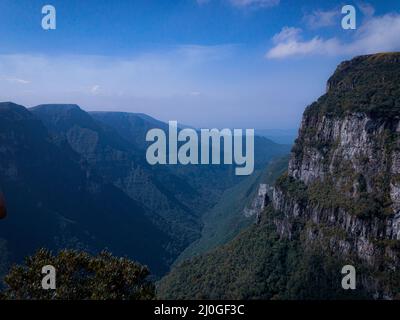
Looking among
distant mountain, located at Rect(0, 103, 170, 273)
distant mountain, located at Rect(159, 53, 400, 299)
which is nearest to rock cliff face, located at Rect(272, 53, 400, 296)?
distant mountain, located at Rect(159, 53, 400, 299)

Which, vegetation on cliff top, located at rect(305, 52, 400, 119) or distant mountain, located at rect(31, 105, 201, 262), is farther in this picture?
distant mountain, located at rect(31, 105, 201, 262)

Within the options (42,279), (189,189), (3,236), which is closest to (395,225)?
(42,279)

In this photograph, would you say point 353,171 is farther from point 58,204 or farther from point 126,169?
point 126,169

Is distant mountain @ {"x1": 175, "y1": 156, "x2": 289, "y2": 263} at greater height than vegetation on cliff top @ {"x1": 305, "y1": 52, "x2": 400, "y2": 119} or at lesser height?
lesser

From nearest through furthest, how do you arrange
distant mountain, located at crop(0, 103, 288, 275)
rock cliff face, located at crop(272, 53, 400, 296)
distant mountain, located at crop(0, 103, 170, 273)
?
rock cliff face, located at crop(272, 53, 400, 296) < distant mountain, located at crop(0, 103, 170, 273) < distant mountain, located at crop(0, 103, 288, 275)

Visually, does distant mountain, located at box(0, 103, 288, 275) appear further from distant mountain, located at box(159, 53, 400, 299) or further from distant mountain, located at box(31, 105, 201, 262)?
distant mountain, located at box(159, 53, 400, 299)
